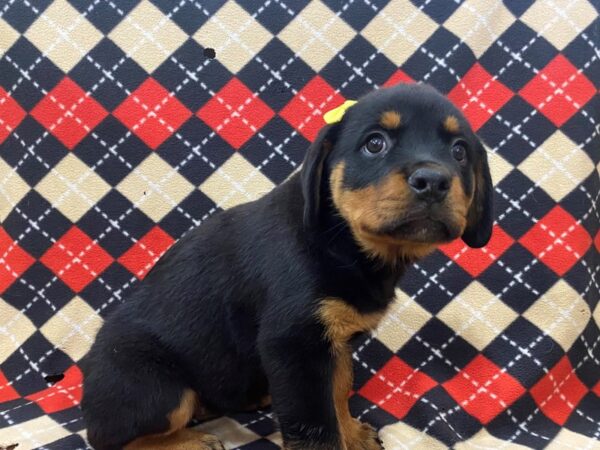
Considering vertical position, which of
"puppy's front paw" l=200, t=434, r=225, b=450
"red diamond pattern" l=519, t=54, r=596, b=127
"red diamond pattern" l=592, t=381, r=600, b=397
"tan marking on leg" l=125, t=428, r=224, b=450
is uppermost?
"red diamond pattern" l=519, t=54, r=596, b=127

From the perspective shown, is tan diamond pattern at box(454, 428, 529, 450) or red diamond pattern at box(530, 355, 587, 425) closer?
tan diamond pattern at box(454, 428, 529, 450)

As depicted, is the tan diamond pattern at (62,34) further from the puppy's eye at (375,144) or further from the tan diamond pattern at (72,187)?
the puppy's eye at (375,144)

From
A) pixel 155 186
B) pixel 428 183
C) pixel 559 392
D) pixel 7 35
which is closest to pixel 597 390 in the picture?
pixel 559 392

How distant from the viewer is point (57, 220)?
2871mm

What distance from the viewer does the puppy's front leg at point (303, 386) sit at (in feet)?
6.36

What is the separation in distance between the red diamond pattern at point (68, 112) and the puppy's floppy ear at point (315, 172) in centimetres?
128

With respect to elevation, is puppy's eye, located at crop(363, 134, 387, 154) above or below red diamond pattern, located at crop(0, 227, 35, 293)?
above

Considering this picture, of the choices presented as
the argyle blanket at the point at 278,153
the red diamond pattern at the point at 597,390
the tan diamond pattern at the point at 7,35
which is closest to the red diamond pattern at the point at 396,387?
the argyle blanket at the point at 278,153

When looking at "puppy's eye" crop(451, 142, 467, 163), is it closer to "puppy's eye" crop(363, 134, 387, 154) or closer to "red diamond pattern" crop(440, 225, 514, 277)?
"puppy's eye" crop(363, 134, 387, 154)

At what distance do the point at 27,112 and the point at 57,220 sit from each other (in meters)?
0.47

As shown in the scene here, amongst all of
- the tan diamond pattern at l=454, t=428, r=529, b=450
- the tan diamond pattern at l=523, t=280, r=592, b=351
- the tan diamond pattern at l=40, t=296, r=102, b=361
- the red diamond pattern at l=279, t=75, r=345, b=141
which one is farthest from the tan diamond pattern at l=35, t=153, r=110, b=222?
the tan diamond pattern at l=523, t=280, r=592, b=351

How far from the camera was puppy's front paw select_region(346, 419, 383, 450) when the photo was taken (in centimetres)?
231

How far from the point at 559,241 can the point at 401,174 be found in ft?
4.26

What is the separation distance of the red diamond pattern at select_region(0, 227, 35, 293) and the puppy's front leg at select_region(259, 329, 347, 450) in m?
1.41
